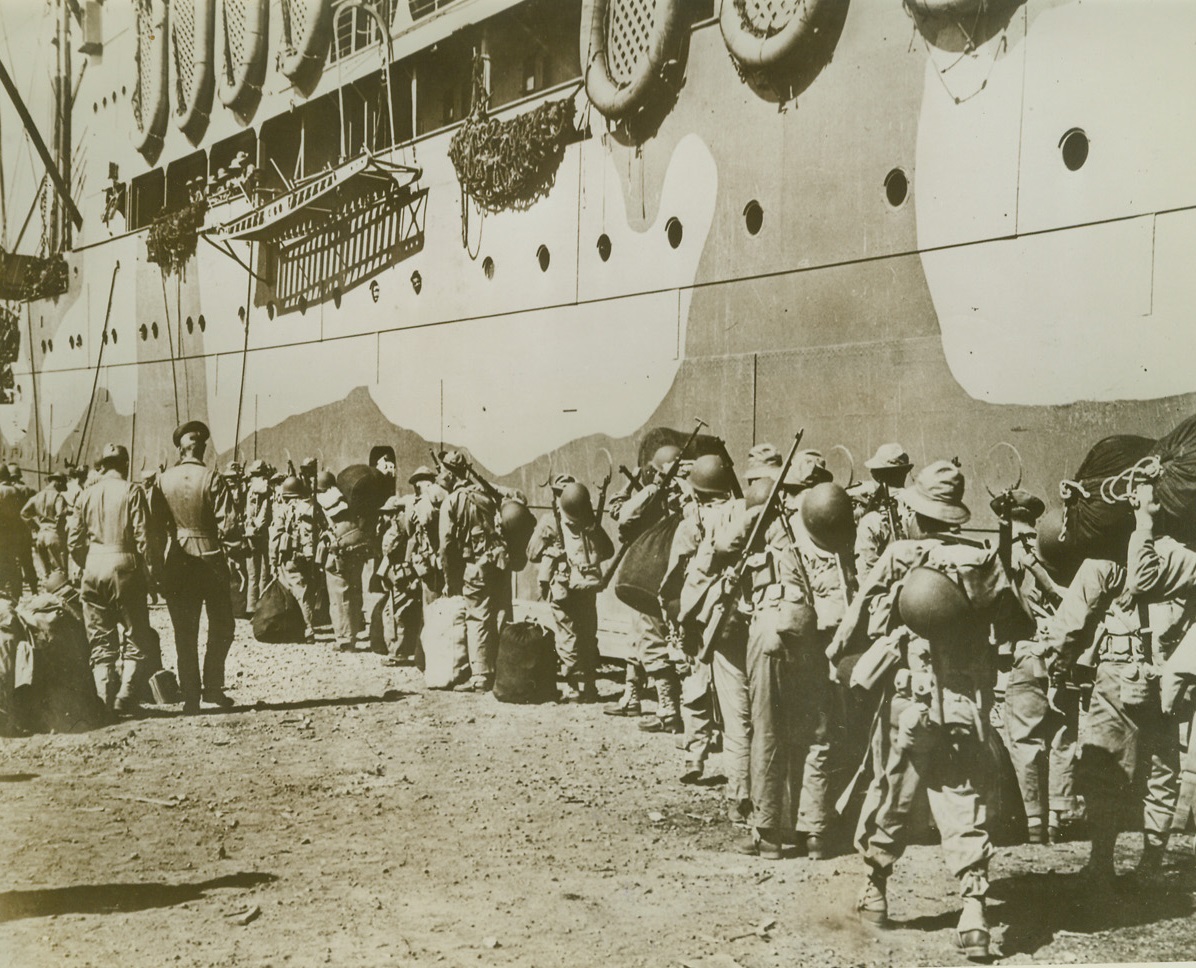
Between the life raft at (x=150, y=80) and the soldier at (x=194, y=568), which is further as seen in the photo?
the soldier at (x=194, y=568)

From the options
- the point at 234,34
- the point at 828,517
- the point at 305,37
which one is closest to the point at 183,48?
the point at 234,34

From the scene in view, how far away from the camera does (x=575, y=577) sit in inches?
285

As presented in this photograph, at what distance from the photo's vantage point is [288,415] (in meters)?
7.77

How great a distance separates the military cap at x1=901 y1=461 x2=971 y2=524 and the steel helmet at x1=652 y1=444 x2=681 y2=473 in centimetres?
278

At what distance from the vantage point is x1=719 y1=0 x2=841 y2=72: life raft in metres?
6.12

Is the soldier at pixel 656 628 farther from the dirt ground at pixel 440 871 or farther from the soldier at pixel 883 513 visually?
the soldier at pixel 883 513

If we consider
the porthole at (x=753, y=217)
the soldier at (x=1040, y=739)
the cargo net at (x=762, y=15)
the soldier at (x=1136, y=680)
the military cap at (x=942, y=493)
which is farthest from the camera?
the porthole at (x=753, y=217)

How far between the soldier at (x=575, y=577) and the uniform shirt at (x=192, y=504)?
6.92 feet

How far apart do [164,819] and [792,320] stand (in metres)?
4.46

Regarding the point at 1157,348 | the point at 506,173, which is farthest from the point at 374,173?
the point at 1157,348

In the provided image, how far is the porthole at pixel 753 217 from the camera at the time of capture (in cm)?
652

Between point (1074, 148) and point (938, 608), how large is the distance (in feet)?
8.78

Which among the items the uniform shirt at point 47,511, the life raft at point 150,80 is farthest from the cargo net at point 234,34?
the uniform shirt at point 47,511

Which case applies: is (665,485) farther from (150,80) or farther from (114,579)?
(150,80)
